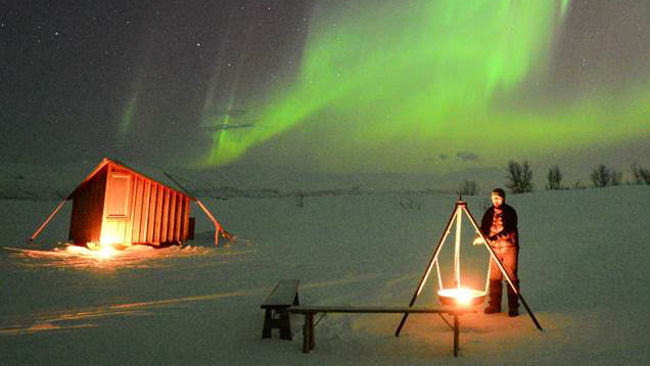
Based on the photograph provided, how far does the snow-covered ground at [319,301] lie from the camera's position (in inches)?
241

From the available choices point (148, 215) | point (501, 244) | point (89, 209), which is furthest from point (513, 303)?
point (89, 209)

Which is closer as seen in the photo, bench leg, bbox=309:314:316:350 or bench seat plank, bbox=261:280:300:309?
bench leg, bbox=309:314:316:350

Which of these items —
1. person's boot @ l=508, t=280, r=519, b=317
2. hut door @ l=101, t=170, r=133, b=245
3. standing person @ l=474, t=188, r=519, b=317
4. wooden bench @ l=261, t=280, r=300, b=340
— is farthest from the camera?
hut door @ l=101, t=170, r=133, b=245

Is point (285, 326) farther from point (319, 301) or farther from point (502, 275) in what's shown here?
point (502, 275)

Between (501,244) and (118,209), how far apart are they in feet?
49.4

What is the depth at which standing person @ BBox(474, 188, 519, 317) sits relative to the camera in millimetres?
8008

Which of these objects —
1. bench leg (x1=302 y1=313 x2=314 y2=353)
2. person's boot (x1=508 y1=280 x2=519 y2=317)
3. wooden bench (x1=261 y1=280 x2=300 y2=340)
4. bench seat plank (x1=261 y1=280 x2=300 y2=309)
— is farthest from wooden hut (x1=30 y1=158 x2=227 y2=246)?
bench leg (x1=302 y1=313 x2=314 y2=353)

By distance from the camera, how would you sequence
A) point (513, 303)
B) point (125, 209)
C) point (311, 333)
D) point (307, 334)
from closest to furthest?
1. point (307, 334)
2. point (311, 333)
3. point (513, 303)
4. point (125, 209)

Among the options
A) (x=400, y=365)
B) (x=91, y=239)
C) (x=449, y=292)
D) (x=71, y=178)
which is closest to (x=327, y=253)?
(x=91, y=239)

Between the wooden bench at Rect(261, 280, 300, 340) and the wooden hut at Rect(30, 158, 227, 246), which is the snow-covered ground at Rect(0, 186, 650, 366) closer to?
the wooden bench at Rect(261, 280, 300, 340)

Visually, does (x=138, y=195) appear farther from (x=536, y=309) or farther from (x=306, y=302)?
(x=536, y=309)

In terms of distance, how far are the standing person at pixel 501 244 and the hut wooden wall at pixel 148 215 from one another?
14.4m

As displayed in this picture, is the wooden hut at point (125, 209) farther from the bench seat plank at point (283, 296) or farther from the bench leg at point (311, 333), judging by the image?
the bench leg at point (311, 333)

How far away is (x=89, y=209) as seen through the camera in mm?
19484
